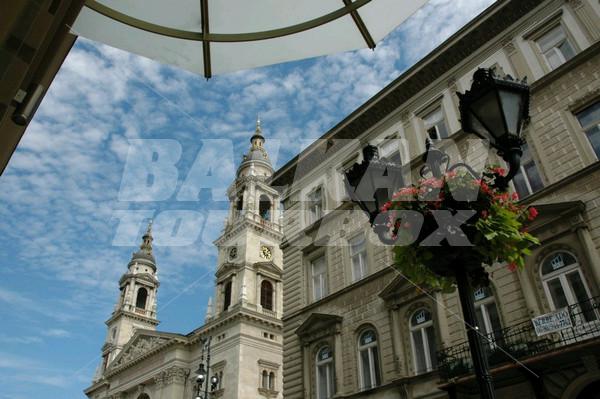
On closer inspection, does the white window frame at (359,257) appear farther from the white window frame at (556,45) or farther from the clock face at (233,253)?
the clock face at (233,253)

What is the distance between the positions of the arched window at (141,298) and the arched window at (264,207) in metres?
26.7

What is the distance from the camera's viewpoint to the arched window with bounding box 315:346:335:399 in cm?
1694

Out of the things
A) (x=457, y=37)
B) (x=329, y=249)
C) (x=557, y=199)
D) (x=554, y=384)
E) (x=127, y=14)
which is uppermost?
(x=457, y=37)

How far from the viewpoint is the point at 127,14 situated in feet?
11.5

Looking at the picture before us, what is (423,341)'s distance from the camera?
14484 mm

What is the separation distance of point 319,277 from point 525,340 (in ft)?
31.2

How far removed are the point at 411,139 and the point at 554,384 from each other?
33.5 ft

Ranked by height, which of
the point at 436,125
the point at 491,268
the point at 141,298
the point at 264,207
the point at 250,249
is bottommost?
the point at 491,268

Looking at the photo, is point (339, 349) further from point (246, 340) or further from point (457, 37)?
point (246, 340)

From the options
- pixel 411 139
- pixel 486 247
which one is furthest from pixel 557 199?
pixel 486 247

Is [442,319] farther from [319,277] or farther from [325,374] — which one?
[319,277]

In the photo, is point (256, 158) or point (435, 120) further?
point (256, 158)

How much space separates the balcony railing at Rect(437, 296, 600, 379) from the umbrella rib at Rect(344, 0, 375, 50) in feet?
27.6

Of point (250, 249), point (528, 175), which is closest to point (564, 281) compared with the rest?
point (528, 175)
